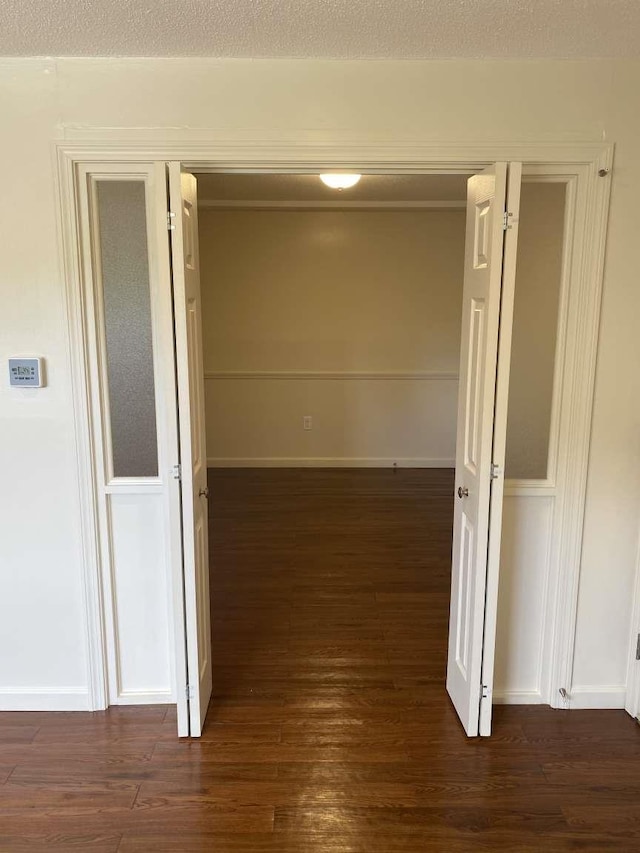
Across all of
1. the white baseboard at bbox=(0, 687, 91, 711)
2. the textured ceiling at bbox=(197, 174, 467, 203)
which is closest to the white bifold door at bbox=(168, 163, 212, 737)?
the white baseboard at bbox=(0, 687, 91, 711)

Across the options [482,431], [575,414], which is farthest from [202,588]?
[575,414]

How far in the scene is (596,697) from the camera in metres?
2.63

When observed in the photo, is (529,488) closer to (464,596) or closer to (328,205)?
(464,596)

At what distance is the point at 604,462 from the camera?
2.49 m

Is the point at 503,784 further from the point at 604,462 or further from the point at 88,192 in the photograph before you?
the point at 88,192

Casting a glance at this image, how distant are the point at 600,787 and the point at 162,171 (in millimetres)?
2597

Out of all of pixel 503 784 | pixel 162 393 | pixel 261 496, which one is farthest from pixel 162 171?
pixel 261 496

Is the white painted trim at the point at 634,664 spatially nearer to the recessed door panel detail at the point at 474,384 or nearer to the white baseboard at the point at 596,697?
the white baseboard at the point at 596,697

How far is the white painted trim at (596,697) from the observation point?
263cm

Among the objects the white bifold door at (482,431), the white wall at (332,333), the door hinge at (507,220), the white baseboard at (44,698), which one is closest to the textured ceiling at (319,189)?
the white wall at (332,333)

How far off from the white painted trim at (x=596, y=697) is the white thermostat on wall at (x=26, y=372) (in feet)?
8.14

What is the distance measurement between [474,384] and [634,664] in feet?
4.42

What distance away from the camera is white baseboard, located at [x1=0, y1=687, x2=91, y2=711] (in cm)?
261

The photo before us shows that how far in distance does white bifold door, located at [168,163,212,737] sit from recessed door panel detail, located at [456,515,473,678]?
1.04 meters
